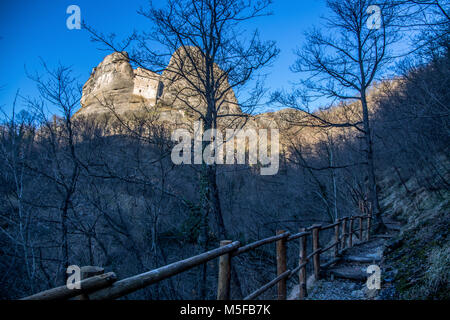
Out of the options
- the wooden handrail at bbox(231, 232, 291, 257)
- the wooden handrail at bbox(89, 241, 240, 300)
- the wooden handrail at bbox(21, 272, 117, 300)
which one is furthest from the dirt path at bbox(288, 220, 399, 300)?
the wooden handrail at bbox(21, 272, 117, 300)

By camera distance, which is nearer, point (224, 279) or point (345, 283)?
point (224, 279)

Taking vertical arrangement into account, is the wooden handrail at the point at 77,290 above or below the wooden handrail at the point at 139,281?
above

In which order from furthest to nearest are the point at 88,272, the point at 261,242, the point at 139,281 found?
the point at 261,242 < the point at 139,281 < the point at 88,272

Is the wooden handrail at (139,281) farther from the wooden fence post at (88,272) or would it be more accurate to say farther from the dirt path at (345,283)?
the dirt path at (345,283)

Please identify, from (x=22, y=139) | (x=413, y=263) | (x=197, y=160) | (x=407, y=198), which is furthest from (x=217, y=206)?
(x=407, y=198)

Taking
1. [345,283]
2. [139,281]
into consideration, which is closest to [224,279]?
[139,281]

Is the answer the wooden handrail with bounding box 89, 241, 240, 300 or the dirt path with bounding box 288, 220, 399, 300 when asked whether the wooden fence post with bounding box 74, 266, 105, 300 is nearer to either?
the wooden handrail with bounding box 89, 241, 240, 300

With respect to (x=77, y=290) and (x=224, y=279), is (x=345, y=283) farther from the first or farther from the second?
(x=77, y=290)

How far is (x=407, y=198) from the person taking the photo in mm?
12148

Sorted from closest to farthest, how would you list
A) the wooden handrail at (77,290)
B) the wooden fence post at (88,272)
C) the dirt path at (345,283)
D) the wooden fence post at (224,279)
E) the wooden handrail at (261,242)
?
the wooden handrail at (77,290), the wooden fence post at (88,272), the wooden fence post at (224,279), the wooden handrail at (261,242), the dirt path at (345,283)

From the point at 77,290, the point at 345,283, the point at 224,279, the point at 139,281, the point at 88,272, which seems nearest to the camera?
the point at 77,290

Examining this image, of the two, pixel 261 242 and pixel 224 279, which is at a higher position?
pixel 261 242

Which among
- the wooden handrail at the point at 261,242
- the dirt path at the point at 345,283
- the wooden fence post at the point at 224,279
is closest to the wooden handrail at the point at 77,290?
the wooden fence post at the point at 224,279
